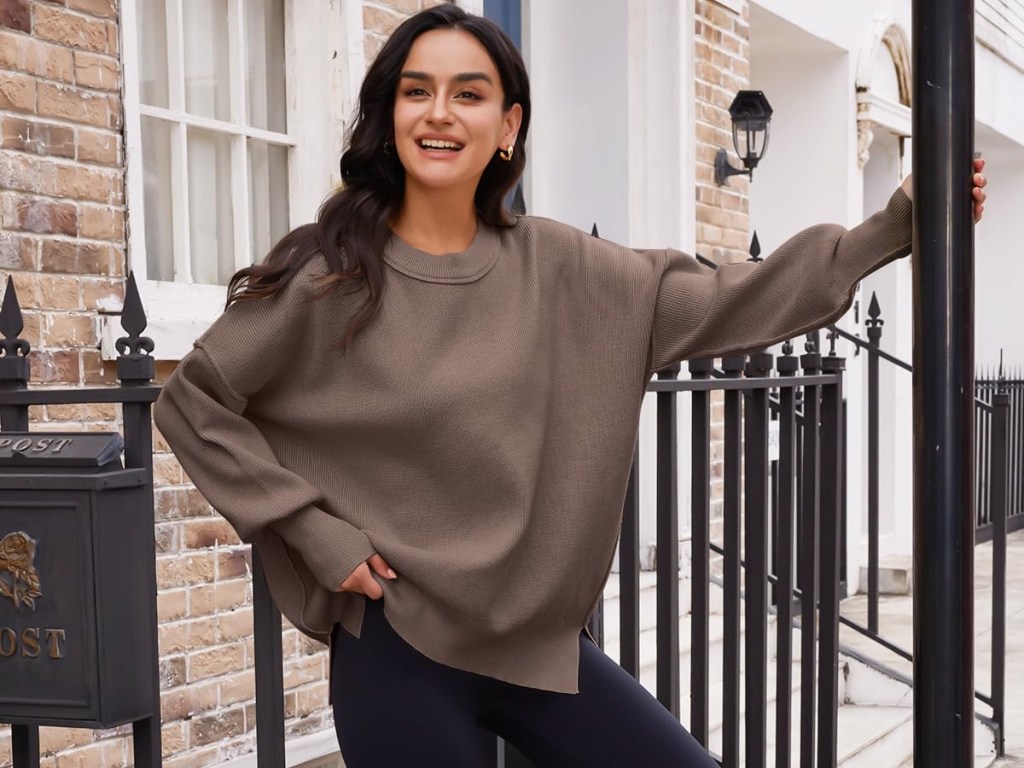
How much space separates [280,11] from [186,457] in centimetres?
270

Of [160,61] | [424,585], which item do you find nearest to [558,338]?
[424,585]

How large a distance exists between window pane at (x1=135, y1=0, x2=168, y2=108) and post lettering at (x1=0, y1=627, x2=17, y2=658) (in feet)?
7.00

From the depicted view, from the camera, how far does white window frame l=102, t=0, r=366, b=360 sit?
3.50 metres

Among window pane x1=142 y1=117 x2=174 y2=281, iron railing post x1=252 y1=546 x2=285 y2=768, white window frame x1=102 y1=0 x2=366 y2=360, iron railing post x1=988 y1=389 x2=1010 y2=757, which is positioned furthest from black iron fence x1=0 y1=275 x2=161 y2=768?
iron railing post x1=988 y1=389 x2=1010 y2=757

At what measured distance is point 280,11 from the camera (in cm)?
421

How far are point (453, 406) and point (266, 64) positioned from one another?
2.66 meters

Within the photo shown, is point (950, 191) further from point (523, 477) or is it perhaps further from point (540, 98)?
point (540, 98)

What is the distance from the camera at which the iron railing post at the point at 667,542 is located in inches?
107

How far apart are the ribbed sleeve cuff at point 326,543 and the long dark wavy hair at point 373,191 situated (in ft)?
0.80

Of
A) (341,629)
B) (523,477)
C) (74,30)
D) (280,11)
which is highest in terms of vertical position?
(280,11)

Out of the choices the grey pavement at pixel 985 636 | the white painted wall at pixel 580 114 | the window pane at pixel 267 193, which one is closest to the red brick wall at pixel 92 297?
the window pane at pixel 267 193

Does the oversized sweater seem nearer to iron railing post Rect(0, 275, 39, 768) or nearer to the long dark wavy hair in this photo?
the long dark wavy hair

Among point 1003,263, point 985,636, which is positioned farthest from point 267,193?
point 1003,263

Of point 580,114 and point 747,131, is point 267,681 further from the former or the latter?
point 747,131
